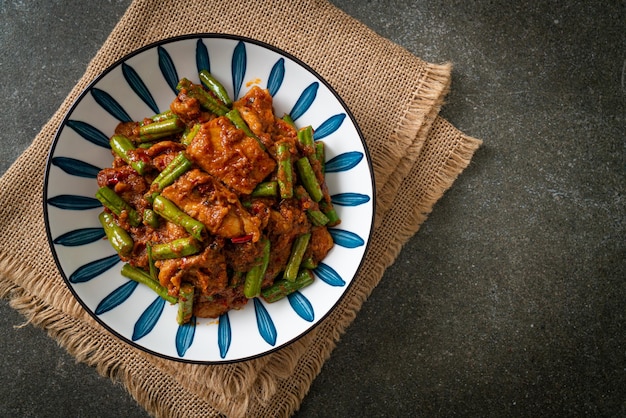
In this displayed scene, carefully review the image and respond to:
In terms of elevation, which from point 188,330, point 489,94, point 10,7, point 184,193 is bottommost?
point 188,330

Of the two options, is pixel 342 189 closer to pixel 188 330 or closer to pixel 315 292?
pixel 315 292

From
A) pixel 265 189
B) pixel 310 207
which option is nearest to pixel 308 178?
pixel 310 207

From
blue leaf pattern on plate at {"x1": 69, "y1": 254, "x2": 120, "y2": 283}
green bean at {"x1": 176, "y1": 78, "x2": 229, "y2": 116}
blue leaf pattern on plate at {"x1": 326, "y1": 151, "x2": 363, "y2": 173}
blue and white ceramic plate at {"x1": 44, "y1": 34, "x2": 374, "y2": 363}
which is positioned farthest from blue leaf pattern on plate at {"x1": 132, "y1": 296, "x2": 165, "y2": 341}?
blue leaf pattern on plate at {"x1": 326, "y1": 151, "x2": 363, "y2": 173}

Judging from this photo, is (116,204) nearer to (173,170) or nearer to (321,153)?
(173,170)

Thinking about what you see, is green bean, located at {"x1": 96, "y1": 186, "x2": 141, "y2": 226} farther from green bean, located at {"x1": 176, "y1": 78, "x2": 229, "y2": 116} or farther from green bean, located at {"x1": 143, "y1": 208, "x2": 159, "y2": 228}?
green bean, located at {"x1": 176, "y1": 78, "x2": 229, "y2": 116}

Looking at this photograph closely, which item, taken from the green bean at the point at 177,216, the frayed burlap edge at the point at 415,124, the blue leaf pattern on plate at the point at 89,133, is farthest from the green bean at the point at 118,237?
the frayed burlap edge at the point at 415,124

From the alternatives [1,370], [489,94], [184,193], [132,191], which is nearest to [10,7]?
[132,191]
